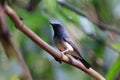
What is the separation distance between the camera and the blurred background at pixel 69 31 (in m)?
1.33

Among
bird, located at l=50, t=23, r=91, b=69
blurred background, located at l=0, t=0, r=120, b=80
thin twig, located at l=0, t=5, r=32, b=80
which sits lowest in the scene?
thin twig, located at l=0, t=5, r=32, b=80

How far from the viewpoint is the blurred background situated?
4.35 feet

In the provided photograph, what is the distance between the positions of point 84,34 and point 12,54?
1413 millimetres

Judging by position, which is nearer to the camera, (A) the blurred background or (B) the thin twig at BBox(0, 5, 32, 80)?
(B) the thin twig at BBox(0, 5, 32, 80)

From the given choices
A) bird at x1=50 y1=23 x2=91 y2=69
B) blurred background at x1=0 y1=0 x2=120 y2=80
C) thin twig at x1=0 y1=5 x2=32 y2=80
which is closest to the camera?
thin twig at x1=0 y1=5 x2=32 y2=80

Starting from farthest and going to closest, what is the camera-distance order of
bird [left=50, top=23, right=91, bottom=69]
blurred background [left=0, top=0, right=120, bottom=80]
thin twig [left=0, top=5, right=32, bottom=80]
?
blurred background [left=0, top=0, right=120, bottom=80] < bird [left=50, top=23, right=91, bottom=69] < thin twig [left=0, top=5, right=32, bottom=80]

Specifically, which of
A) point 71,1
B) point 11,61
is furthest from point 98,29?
point 11,61

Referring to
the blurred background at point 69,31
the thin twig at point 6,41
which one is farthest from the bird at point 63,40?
the thin twig at point 6,41

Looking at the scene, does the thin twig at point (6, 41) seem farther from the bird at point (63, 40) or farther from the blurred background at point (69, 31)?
the blurred background at point (69, 31)

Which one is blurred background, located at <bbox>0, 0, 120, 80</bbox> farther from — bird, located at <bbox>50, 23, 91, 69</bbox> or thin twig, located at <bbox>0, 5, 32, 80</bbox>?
thin twig, located at <bbox>0, 5, 32, 80</bbox>

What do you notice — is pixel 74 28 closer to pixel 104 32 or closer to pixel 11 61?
pixel 104 32

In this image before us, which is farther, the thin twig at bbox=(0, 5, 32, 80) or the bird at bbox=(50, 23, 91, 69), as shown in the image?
the bird at bbox=(50, 23, 91, 69)

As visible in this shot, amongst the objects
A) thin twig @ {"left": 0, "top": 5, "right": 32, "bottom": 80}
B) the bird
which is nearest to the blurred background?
the bird

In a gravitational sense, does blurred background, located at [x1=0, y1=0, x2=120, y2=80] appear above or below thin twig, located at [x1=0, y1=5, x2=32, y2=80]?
above
